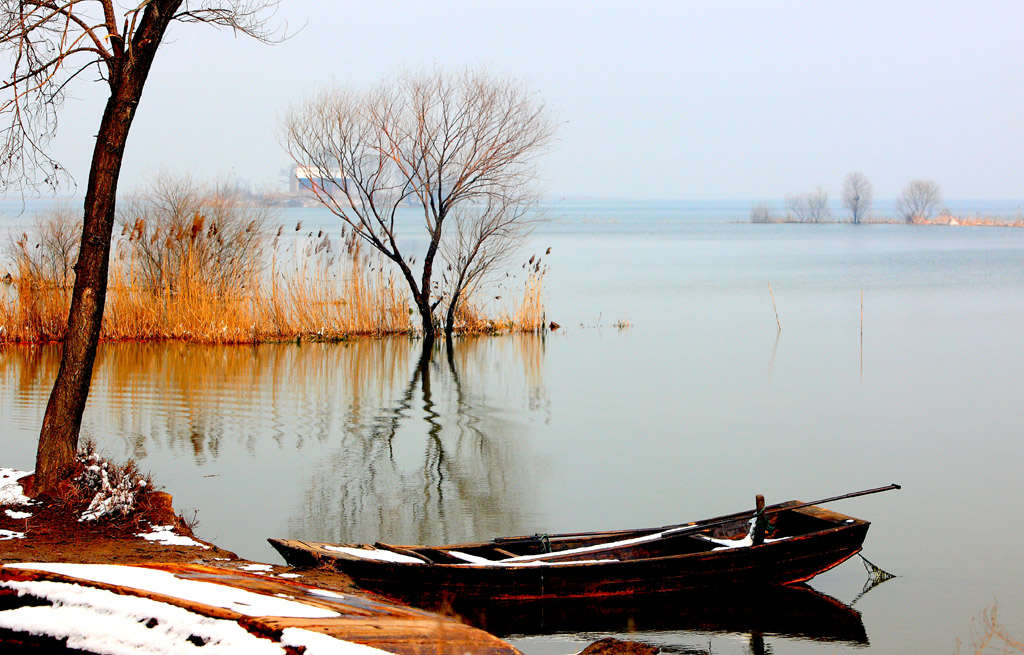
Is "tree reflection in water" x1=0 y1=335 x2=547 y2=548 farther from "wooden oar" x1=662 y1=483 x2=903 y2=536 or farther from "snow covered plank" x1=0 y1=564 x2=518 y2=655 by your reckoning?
"snow covered plank" x1=0 y1=564 x2=518 y2=655

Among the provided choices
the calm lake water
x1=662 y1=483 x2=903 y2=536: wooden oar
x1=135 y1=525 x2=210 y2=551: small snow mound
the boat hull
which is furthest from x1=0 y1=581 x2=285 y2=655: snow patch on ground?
x1=662 y1=483 x2=903 y2=536: wooden oar

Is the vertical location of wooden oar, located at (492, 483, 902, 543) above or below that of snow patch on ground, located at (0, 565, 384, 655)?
below

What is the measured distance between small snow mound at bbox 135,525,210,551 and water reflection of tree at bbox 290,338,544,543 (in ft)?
5.18

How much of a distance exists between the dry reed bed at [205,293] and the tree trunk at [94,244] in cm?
1140

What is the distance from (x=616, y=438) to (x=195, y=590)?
413 inches

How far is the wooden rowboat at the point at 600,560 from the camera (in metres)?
7.06

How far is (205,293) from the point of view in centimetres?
2086

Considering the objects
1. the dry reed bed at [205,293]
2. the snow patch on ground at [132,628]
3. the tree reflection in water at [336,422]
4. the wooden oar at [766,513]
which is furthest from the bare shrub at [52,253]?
the snow patch on ground at [132,628]

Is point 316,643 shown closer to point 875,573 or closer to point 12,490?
point 12,490

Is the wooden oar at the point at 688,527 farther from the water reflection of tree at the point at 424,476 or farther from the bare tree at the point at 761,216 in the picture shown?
the bare tree at the point at 761,216

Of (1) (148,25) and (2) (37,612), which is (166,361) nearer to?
(1) (148,25)

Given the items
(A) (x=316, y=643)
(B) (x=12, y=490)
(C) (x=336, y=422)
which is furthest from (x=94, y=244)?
(C) (x=336, y=422)

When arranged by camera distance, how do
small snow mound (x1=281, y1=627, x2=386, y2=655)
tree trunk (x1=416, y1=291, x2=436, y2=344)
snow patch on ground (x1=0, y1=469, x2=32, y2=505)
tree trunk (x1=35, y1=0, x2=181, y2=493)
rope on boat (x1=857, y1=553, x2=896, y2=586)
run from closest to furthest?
1. small snow mound (x1=281, y1=627, x2=386, y2=655)
2. snow patch on ground (x1=0, y1=469, x2=32, y2=505)
3. tree trunk (x1=35, y1=0, x2=181, y2=493)
4. rope on boat (x1=857, y1=553, x2=896, y2=586)
5. tree trunk (x1=416, y1=291, x2=436, y2=344)

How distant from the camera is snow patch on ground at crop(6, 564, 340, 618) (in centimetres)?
371
